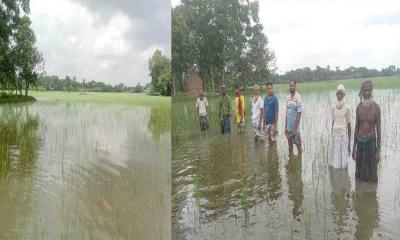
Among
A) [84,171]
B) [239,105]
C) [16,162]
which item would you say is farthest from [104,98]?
[239,105]

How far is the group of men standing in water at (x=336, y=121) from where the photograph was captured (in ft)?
8.77

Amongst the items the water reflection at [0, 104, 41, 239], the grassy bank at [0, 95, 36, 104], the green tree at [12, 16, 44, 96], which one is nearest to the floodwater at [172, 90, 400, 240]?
the water reflection at [0, 104, 41, 239]

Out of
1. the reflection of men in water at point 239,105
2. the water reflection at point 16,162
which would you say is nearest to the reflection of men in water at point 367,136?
the reflection of men in water at point 239,105

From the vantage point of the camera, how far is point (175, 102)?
322cm

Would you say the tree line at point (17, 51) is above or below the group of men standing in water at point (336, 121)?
above

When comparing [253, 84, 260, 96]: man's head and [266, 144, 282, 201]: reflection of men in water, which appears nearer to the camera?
[266, 144, 282, 201]: reflection of men in water

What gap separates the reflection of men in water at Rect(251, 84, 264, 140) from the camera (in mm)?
2983

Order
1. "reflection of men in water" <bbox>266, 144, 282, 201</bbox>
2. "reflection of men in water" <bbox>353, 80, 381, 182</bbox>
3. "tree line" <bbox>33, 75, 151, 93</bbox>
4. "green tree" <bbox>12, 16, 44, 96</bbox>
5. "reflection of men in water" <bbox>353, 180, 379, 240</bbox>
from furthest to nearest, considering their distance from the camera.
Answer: "green tree" <bbox>12, 16, 44, 96</bbox>
"tree line" <bbox>33, 75, 151, 93</bbox>
"reflection of men in water" <bbox>266, 144, 282, 201</bbox>
"reflection of men in water" <bbox>353, 80, 381, 182</bbox>
"reflection of men in water" <bbox>353, 180, 379, 240</bbox>

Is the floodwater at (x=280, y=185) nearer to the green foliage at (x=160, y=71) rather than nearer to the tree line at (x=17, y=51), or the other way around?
the green foliage at (x=160, y=71)

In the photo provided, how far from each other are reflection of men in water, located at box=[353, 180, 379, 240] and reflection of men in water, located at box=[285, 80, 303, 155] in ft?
1.52

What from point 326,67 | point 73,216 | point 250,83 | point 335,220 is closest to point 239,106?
point 250,83

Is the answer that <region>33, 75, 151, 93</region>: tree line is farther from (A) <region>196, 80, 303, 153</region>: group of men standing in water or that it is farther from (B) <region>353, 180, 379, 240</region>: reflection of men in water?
(B) <region>353, 180, 379, 240</region>: reflection of men in water

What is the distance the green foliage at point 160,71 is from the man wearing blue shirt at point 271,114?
1.11 meters

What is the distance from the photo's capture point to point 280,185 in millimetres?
2852
